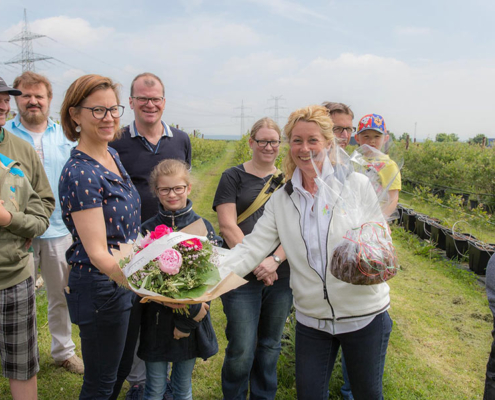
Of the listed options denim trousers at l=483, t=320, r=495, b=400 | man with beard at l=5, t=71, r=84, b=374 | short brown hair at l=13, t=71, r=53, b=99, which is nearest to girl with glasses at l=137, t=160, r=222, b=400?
man with beard at l=5, t=71, r=84, b=374

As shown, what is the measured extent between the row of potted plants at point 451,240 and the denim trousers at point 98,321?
5.29 metres

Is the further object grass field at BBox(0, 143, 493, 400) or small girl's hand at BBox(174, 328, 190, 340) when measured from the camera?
grass field at BBox(0, 143, 493, 400)

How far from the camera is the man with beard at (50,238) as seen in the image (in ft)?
10.0

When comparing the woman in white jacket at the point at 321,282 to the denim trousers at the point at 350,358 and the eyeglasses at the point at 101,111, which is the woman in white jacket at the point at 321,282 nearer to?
the denim trousers at the point at 350,358

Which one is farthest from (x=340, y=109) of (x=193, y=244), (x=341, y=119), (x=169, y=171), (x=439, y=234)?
(x=439, y=234)

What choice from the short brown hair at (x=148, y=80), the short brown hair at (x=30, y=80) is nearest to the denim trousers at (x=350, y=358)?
the short brown hair at (x=148, y=80)

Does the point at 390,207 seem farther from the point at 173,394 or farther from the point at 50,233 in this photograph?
the point at 50,233

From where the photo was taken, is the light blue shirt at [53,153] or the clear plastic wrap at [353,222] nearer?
the clear plastic wrap at [353,222]

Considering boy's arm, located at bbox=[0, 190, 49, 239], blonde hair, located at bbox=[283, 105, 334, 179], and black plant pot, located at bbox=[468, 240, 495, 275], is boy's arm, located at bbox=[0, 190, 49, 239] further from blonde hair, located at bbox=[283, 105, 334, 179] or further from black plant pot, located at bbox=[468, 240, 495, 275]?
black plant pot, located at bbox=[468, 240, 495, 275]

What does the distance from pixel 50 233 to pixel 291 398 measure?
2.23m

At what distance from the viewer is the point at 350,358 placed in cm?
186

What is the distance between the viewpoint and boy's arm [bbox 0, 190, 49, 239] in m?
→ 2.05

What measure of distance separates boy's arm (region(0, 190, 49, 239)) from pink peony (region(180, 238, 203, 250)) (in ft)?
3.16

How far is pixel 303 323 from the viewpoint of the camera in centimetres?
196
